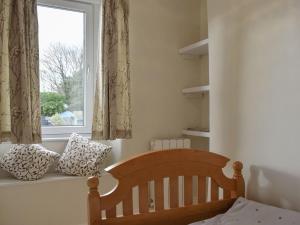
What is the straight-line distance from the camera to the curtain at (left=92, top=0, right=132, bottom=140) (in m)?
2.59

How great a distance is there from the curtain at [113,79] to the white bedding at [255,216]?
3.74ft

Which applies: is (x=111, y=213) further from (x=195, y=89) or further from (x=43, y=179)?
(x=195, y=89)

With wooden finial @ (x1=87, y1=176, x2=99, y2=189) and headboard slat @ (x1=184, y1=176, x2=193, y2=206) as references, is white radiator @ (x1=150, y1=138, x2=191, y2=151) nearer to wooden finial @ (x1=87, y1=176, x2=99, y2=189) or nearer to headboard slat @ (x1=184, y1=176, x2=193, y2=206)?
headboard slat @ (x1=184, y1=176, x2=193, y2=206)

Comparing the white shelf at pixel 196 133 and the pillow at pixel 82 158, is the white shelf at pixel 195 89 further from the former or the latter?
the pillow at pixel 82 158

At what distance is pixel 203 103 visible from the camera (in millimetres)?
3080

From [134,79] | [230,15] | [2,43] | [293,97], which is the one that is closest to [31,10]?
[2,43]


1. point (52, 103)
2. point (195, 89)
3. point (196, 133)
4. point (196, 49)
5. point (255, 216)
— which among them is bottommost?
point (255, 216)

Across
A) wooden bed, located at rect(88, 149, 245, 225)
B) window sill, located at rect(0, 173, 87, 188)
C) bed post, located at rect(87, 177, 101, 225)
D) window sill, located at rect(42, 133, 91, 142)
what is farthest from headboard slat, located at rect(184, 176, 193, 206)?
window sill, located at rect(42, 133, 91, 142)

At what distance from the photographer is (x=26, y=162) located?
2414 mm

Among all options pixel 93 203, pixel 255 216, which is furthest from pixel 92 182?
pixel 255 216

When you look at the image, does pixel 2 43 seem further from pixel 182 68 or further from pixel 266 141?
pixel 266 141

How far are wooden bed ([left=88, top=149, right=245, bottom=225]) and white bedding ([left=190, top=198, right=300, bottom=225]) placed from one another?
0.54 ft

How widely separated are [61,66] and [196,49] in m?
1.14

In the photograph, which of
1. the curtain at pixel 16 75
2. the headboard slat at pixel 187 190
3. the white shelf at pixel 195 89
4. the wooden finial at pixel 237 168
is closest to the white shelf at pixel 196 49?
the white shelf at pixel 195 89
